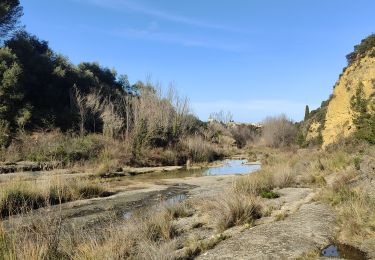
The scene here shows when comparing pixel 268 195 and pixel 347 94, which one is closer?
pixel 268 195

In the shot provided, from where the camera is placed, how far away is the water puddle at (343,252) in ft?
25.9

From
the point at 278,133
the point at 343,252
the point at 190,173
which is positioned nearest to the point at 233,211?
the point at 343,252

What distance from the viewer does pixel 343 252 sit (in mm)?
8289

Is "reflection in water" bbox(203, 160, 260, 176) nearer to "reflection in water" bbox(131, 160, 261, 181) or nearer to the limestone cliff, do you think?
"reflection in water" bbox(131, 160, 261, 181)

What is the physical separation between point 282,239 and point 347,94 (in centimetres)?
2589

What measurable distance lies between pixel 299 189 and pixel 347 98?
56.3ft

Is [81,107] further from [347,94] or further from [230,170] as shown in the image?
[347,94]

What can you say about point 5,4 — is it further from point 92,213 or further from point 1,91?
point 92,213

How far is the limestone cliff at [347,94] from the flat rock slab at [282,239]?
19806 mm

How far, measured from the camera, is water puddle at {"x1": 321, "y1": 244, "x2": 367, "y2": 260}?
25.9 ft

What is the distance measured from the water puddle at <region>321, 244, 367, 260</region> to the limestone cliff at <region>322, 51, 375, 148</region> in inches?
851

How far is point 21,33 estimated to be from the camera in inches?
1912

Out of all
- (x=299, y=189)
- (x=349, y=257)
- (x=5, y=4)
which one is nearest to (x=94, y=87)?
(x=5, y=4)

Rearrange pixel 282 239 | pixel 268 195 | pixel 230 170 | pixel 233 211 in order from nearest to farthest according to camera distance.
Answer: pixel 282 239, pixel 233 211, pixel 268 195, pixel 230 170
